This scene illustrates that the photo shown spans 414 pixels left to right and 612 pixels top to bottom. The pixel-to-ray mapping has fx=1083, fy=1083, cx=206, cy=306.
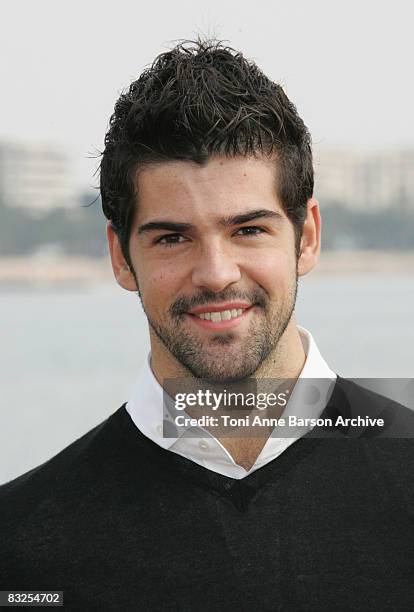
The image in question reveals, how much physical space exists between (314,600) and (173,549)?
368 mm

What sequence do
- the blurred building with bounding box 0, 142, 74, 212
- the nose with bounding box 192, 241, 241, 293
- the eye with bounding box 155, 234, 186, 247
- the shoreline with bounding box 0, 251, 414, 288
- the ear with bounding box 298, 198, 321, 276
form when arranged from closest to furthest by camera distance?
the nose with bounding box 192, 241, 241, 293 < the eye with bounding box 155, 234, 186, 247 < the ear with bounding box 298, 198, 321, 276 < the shoreline with bounding box 0, 251, 414, 288 < the blurred building with bounding box 0, 142, 74, 212

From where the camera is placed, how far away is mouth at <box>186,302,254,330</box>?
8.66 feet

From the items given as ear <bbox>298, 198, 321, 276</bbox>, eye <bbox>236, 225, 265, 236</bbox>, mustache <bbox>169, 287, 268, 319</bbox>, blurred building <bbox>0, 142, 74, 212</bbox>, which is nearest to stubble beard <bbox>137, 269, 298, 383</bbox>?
mustache <bbox>169, 287, 268, 319</bbox>

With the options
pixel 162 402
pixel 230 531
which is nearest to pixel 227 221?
pixel 162 402

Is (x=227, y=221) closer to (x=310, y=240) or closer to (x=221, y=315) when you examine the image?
(x=221, y=315)

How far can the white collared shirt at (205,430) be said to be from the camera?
→ 2.72 metres

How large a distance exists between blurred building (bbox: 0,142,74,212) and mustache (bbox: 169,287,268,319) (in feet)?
231

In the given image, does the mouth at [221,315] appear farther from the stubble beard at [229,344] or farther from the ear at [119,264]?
the ear at [119,264]

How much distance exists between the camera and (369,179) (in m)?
83.7

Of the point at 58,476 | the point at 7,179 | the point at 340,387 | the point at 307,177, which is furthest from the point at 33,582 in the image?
the point at 7,179

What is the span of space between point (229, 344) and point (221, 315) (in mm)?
83

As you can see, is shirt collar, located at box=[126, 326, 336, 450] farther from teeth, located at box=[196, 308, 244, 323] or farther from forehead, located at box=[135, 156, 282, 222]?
forehead, located at box=[135, 156, 282, 222]

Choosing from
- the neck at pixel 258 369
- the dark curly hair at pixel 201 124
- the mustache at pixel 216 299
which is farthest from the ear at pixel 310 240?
the mustache at pixel 216 299

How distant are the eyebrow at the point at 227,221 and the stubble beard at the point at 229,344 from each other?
0.56 feet
